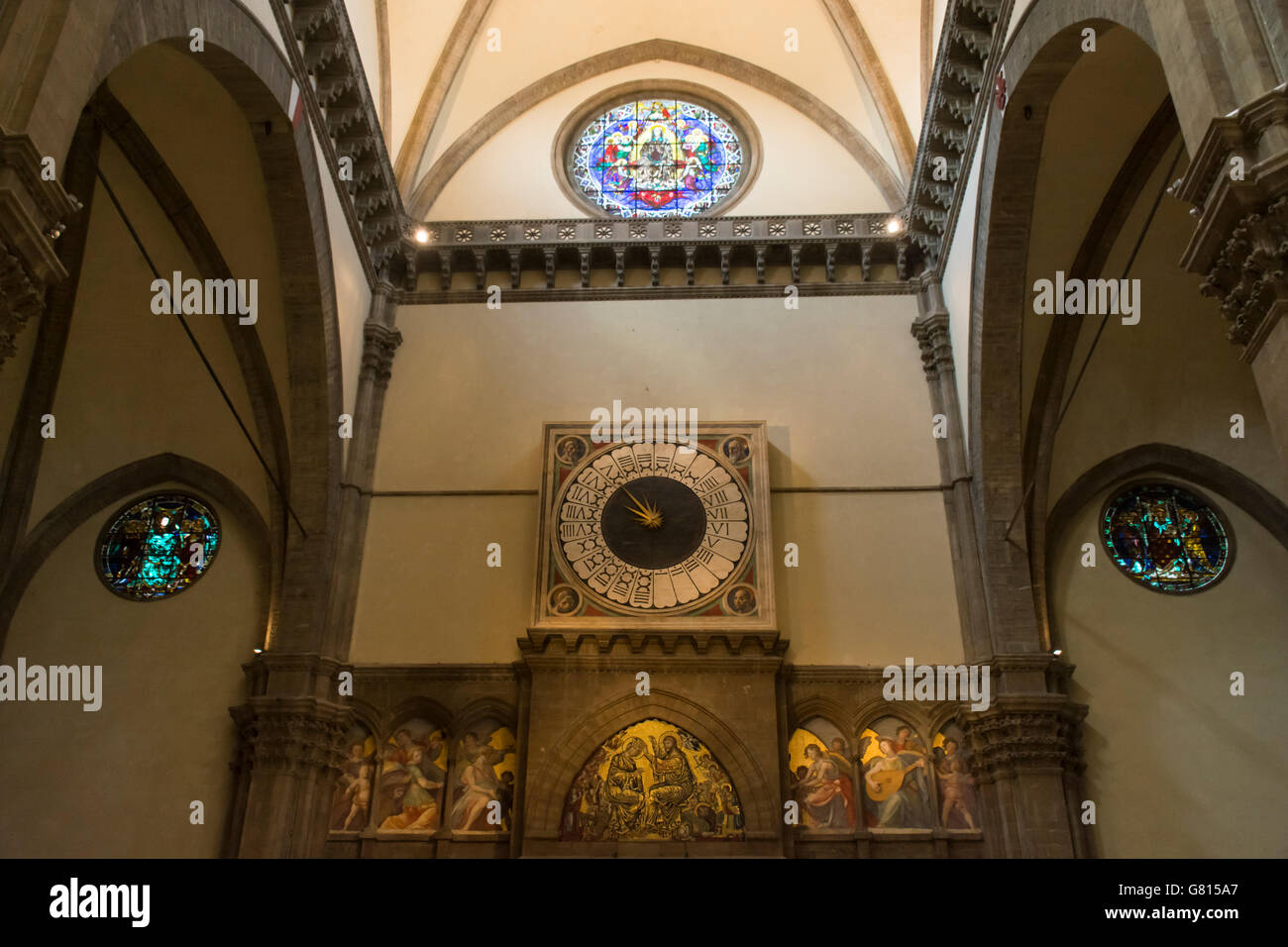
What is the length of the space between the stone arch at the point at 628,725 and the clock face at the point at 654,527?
3.18 feet

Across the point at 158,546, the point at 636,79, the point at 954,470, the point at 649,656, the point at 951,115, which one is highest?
the point at 636,79

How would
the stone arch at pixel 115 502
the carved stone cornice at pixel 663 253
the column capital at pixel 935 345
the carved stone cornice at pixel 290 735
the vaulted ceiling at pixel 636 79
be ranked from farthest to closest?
the vaulted ceiling at pixel 636 79, the carved stone cornice at pixel 663 253, the column capital at pixel 935 345, the stone arch at pixel 115 502, the carved stone cornice at pixel 290 735

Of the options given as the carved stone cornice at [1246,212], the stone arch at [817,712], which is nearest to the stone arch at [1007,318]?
the stone arch at [817,712]

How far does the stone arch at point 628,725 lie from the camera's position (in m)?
9.84

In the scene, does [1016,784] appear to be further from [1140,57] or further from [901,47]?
[901,47]

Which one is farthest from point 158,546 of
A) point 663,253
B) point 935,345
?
point 935,345

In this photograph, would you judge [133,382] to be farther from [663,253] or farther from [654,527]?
[663,253]

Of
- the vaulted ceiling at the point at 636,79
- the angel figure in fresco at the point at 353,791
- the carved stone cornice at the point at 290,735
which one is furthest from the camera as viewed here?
the vaulted ceiling at the point at 636,79

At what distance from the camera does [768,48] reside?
48.8 feet

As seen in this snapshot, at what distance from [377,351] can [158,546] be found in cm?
328

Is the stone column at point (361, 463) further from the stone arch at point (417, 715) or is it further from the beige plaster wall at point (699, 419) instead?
the stone arch at point (417, 715)

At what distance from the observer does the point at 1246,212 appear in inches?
198
